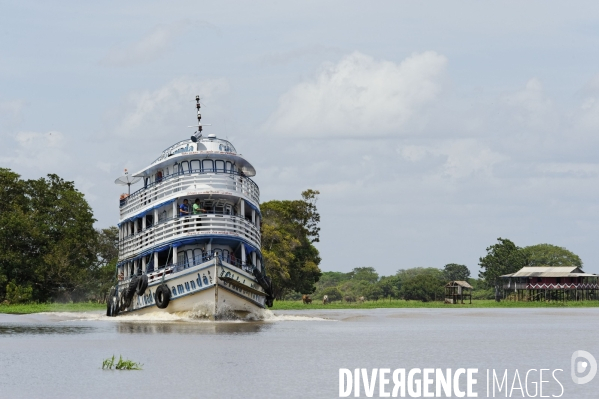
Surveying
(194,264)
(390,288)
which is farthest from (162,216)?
(390,288)

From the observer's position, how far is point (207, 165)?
149ft

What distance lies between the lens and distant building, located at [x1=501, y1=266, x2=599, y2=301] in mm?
96769

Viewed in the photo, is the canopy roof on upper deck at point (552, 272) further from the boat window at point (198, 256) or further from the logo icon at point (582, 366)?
the logo icon at point (582, 366)

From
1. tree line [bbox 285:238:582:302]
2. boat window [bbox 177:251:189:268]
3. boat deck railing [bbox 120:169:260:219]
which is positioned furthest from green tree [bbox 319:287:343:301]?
boat window [bbox 177:251:189:268]

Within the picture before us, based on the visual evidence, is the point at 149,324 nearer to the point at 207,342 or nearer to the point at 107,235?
the point at 207,342

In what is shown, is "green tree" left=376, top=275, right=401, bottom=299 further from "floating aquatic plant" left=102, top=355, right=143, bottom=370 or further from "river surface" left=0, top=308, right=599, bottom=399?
"floating aquatic plant" left=102, top=355, right=143, bottom=370

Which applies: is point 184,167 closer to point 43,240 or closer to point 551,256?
point 43,240

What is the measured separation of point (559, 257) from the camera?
13450 centimetres

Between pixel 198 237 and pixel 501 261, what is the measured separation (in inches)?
2920

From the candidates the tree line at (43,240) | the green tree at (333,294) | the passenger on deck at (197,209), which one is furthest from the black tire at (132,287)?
the green tree at (333,294)

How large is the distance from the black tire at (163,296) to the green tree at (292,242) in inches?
1429

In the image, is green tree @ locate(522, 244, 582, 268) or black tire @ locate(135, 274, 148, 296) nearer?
black tire @ locate(135, 274, 148, 296)

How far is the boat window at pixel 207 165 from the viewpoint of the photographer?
45.3m

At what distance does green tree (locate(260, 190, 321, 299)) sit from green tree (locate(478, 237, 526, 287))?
29.5 meters
